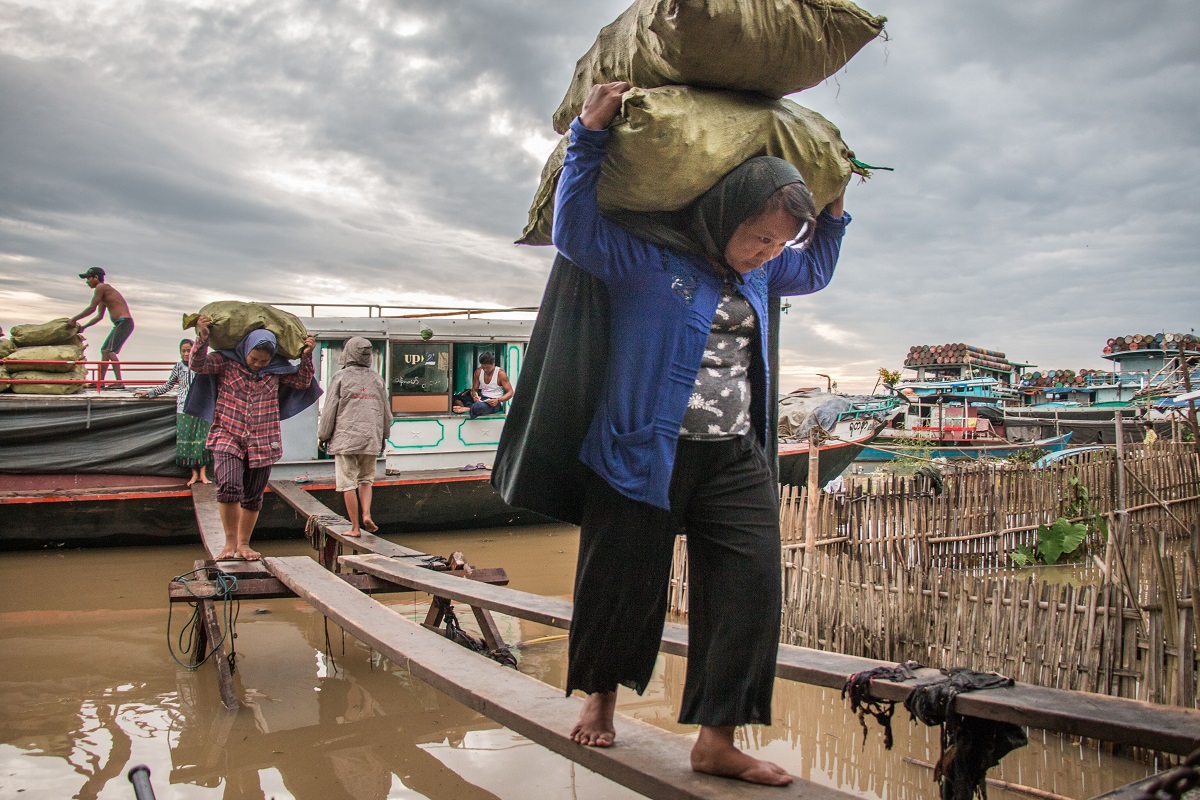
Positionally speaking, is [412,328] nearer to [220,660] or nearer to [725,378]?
[220,660]

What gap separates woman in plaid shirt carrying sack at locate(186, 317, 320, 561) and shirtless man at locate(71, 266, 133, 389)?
569 cm

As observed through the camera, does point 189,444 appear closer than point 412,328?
Yes

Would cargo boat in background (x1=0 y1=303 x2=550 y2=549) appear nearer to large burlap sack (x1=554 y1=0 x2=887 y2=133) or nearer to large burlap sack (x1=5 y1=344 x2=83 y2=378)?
Result: large burlap sack (x1=5 y1=344 x2=83 y2=378)

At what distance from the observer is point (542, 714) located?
2.11 m

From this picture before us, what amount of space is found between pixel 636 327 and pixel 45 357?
33.5ft

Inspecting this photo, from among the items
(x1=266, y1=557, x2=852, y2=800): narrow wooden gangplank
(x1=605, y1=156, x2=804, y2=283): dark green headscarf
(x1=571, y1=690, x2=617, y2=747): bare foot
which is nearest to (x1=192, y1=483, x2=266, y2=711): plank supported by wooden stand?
(x1=266, y1=557, x2=852, y2=800): narrow wooden gangplank

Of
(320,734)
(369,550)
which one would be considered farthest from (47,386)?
(320,734)

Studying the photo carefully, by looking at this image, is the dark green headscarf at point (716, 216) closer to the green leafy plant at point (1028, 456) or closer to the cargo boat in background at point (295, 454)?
the cargo boat in background at point (295, 454)

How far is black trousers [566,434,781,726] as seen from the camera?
173 centimetres

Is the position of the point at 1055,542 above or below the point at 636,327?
below

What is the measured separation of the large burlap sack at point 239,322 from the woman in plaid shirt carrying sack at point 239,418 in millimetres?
51

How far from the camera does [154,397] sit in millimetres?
8883

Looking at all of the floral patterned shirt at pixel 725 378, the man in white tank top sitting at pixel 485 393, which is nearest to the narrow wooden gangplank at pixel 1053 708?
the floral patterned shirt at pixel 725 378

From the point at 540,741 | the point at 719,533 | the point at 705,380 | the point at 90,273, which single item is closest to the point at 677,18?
the point at 705,380
